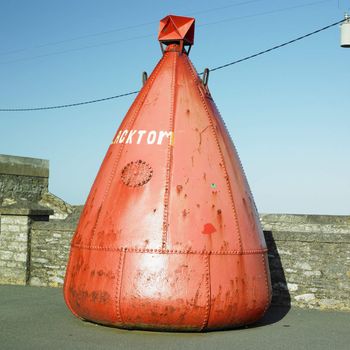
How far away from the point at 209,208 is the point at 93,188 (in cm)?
176

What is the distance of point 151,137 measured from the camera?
7.36 metres

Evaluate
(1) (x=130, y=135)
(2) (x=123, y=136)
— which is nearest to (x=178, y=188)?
(1) (x=130, y=135)

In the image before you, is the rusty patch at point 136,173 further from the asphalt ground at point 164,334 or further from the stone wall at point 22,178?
the stone wall at point 22,178

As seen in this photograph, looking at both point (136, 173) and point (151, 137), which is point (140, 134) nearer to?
point (151, 137)

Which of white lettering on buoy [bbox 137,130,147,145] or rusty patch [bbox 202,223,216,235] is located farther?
white lettering on buoy [bbox 137,130,147,145]

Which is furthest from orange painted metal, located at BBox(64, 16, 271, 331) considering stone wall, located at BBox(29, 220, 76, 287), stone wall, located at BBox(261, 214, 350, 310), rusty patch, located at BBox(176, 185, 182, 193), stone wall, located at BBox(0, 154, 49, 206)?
stone wall, located at BBox(0, 154, 49, 206)

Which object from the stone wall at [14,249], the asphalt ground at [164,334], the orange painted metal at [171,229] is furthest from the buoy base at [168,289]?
the stone wall at [14,249]

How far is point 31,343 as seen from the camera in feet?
20.8

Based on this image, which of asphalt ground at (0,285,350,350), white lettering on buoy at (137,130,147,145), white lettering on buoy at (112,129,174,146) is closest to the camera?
asphalt ground at (0,285,350,350)

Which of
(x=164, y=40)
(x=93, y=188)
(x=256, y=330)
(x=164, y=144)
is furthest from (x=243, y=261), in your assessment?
(x=164, y=40)

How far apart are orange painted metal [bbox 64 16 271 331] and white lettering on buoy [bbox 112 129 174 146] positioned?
1cm

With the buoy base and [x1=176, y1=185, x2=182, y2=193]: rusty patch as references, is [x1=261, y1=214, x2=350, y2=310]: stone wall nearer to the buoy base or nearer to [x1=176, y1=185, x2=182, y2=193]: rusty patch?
the buoy base

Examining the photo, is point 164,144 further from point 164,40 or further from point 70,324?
point 70,324

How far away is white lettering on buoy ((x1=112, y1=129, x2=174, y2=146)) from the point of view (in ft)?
23.9
